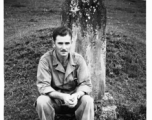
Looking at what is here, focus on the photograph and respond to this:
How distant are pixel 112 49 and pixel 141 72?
1136 millimetres

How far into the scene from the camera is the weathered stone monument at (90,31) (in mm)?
4340

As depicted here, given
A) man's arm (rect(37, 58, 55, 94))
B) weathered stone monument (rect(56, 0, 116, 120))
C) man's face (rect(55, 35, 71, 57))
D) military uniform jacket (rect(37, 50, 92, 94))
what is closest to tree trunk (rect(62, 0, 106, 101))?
weathered stone monument (rect(56, 0, 116, 120))

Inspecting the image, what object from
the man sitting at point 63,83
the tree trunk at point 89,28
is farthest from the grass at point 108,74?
the man sitting at point 63,83

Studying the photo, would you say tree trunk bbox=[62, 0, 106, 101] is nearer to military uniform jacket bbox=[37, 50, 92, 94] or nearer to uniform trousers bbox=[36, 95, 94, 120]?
military uniform jacket bbox=[37, 50, 92, 94]

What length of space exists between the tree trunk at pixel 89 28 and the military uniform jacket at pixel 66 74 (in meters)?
0.74

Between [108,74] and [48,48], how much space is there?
1978 mm

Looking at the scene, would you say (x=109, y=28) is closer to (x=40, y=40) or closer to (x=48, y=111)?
(x=40, y=40)

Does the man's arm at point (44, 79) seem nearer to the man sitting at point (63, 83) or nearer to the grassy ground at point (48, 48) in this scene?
the man sitting at point (63, 83)

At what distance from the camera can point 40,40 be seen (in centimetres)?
741

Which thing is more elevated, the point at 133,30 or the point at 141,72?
the point at 133,30

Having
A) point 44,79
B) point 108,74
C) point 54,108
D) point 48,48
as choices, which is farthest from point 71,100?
point 48,48

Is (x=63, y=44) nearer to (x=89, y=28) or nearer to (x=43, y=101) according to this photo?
(x=43, y=101)

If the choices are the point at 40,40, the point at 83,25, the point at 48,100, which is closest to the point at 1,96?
the point at 48,100

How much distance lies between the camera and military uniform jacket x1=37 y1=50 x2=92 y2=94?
3584 millimetres
